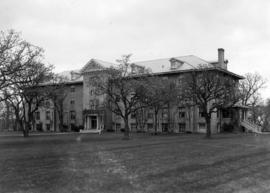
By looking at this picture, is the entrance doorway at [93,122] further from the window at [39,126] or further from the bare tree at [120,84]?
the bare tree at [120,84]

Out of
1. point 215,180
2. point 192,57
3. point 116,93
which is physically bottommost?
point 215,180

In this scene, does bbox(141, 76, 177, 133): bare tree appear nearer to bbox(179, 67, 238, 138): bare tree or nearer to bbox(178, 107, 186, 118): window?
bbox(179, 67, 238, 138): bare tree

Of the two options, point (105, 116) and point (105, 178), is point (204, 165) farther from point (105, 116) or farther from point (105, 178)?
Answer: point (105, 116)

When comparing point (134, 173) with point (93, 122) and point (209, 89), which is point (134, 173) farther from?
point (93, 122)

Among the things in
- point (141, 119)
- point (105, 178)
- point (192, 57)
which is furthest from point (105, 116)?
point (105, 178)

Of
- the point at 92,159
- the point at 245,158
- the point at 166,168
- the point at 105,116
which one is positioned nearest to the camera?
the point at 166,168

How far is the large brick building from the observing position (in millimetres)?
61312

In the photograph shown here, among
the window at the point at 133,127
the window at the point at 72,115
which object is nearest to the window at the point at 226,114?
the window at the point at 133,127

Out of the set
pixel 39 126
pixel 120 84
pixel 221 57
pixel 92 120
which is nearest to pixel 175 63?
pixel 221 57

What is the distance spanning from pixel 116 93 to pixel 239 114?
104 ft

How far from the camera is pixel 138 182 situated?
551 inches

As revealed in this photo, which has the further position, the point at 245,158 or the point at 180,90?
the point at 180,90

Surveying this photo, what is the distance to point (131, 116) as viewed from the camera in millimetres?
67875

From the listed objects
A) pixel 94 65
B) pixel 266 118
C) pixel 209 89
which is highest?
pixel 94 65
